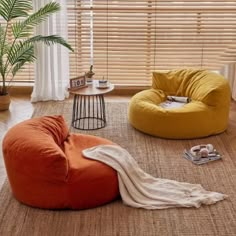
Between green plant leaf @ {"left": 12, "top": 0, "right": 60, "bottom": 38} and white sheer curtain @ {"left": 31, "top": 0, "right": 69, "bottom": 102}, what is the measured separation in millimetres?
218

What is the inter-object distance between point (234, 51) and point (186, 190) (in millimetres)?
2689

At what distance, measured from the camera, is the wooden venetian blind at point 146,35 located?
568 centimetres

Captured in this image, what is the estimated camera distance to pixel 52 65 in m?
5.62

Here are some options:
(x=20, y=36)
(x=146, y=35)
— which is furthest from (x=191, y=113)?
(x=20, y=36)

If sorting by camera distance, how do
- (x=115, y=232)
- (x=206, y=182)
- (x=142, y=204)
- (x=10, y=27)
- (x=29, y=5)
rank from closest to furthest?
(x=115, y=232) < (x=142, y=204) < (x=206, y=182) < (x=29, y=5) < (x=10, y=27)

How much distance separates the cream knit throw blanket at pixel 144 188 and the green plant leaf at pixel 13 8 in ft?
6.71

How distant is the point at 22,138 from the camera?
11.4 feet

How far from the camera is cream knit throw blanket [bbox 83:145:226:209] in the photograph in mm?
3443

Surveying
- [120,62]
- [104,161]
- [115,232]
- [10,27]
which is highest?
[10,27]

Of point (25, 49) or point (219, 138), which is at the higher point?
point (25, 49)

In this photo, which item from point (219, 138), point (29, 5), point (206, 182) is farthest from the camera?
point (29, 5)

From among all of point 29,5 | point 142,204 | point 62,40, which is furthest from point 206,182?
point 29,5

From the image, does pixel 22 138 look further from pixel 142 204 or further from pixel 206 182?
pixel 206 182

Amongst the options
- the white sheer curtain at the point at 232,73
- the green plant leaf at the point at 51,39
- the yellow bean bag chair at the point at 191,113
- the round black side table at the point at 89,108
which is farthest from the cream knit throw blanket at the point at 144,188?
the white sheer curtain at the point at 232,73
